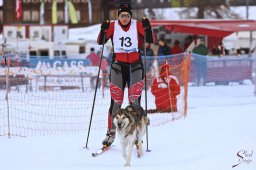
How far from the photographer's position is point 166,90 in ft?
35.0

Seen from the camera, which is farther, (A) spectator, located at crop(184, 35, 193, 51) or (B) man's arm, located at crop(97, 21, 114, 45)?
(A) spectator, located at crop(184, 35, 193, 51)

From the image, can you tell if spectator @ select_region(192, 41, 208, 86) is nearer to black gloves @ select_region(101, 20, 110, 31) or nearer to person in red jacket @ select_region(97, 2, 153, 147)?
person in red jacket @ select_region(97, 2, 153, 147)

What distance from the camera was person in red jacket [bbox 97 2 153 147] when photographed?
21.5 ft

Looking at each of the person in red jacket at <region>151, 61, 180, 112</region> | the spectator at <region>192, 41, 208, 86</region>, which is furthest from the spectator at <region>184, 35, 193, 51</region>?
the person in red jacket at <region>151, 61, 180, 112</region>

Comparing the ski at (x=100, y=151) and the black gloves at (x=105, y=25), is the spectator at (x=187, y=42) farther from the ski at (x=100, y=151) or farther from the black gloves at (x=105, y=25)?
the ski at (x=100, y=151)

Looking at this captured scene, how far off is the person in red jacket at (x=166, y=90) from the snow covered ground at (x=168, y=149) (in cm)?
100

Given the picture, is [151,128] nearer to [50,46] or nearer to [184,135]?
[184,135]

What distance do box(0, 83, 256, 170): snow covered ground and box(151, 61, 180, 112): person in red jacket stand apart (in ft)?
3.28

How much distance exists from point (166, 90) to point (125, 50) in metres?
4.19

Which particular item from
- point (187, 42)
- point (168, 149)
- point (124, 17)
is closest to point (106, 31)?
point (124, 17)

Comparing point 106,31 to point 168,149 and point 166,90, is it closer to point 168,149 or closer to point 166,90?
point 168,149

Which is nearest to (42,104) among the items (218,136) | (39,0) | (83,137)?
(83,137)

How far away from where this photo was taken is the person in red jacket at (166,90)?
34.9 ft

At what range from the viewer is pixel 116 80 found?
667 centimetres
